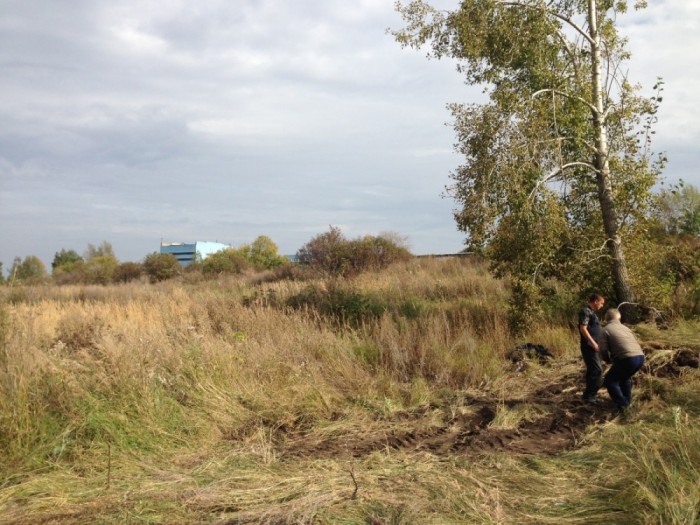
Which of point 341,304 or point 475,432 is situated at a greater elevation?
point 341,304

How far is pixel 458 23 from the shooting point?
35.8 ft

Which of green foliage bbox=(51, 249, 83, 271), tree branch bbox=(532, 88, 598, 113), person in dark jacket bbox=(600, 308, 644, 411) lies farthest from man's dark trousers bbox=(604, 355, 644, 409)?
green foliage bbox=(51, 249, 83, 271)

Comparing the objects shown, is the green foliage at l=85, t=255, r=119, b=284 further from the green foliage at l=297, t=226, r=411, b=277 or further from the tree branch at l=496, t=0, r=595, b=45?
the tree branch at l=496, t=0, r=595, b=45

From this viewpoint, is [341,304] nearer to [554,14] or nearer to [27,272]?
[554,14]

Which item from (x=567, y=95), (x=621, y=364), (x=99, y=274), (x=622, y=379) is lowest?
(x=622, y=379)

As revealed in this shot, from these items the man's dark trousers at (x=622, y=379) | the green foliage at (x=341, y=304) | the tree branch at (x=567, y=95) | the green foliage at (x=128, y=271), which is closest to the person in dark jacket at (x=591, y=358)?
the man's dark trousers at (x=622, y=379)

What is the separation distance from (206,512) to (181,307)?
10.2 meters

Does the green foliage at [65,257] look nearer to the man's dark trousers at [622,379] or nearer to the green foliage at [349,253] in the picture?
the green foliage at [349,253]

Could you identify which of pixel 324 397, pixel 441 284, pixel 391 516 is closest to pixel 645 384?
pixel 324 397

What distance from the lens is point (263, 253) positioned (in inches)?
1772

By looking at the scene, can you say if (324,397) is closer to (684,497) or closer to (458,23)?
(684,497)

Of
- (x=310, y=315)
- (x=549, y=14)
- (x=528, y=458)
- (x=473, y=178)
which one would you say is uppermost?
(x=549, y=14)

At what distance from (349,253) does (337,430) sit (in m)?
18.8

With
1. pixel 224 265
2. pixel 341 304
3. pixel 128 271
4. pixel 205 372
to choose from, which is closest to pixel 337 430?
pixel 205 372
